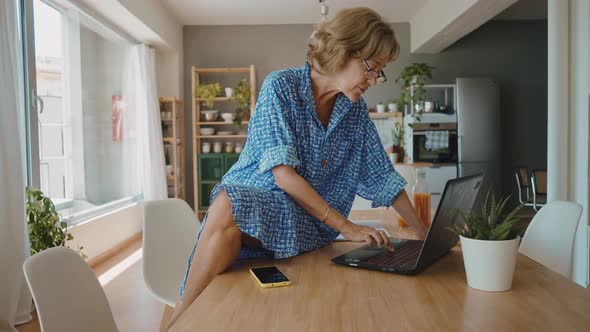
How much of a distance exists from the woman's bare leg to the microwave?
532 centimetres

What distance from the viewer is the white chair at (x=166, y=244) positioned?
Result: 5.22 ft

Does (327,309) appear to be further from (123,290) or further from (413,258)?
(123,290)

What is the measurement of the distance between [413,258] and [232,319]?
19.2 inches

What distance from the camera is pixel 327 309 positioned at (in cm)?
73

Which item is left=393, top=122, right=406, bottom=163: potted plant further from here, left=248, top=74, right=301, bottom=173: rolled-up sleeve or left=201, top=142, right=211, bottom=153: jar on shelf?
left=248, top=74, right=301, bottom=173: rolled-up sleeve

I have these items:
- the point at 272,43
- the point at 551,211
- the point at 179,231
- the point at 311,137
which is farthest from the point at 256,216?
the point at 272,43

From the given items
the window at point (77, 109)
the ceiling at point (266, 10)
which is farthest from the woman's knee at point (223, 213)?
the ceiling at point (266, 10)

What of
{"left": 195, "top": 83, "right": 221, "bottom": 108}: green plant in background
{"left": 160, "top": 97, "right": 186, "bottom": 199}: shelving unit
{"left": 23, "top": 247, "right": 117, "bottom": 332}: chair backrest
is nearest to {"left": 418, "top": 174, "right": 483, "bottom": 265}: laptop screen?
{"left": 23, "top": 247, "right": 117, "bottom": 332}: chair backrest

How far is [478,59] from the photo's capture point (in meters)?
6.54

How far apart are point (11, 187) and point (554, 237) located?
8.50 ft

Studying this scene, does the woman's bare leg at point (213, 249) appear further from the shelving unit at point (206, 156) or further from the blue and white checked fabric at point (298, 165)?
the shelving unit at point (206, 156)

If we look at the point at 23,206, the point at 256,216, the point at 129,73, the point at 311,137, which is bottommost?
the point at 23,206

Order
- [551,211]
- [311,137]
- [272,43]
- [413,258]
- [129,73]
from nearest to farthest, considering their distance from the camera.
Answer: [413,258], [311,137], [551,211], [129,73], [272,43]

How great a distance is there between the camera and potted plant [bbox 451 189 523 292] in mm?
815
